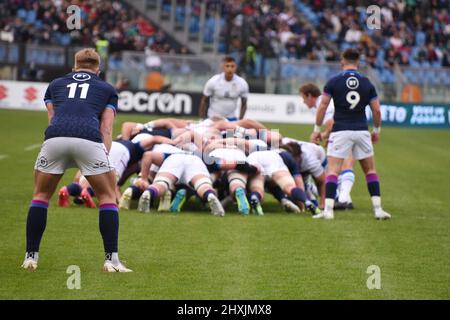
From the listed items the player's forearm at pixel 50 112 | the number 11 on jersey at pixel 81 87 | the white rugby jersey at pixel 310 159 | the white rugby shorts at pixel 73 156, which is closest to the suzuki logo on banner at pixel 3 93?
the white rugby jersey at pixel 310 159

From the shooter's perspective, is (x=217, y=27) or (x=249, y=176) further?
(x=217, y=27)

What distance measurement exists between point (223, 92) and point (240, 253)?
8.26m

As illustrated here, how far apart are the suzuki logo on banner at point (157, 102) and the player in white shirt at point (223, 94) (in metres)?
15.1

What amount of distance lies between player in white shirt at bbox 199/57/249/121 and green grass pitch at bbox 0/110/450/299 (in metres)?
3.32

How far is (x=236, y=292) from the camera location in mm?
7930

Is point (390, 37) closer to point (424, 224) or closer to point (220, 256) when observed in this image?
point (424, 224)

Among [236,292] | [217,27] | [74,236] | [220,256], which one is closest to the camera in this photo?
[236,292]

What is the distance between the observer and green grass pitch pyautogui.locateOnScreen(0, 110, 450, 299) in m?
8.04

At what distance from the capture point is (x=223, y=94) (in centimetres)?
1797

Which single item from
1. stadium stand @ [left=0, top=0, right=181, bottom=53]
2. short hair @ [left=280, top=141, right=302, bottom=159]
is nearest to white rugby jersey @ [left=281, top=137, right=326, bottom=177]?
short hair @ [left=280, top=141, right=302, bottom=159]

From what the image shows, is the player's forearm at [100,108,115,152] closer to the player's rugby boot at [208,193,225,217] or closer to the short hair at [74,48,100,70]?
the short hair at [74,48,100,70]

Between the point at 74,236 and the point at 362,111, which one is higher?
the point at 362,111
